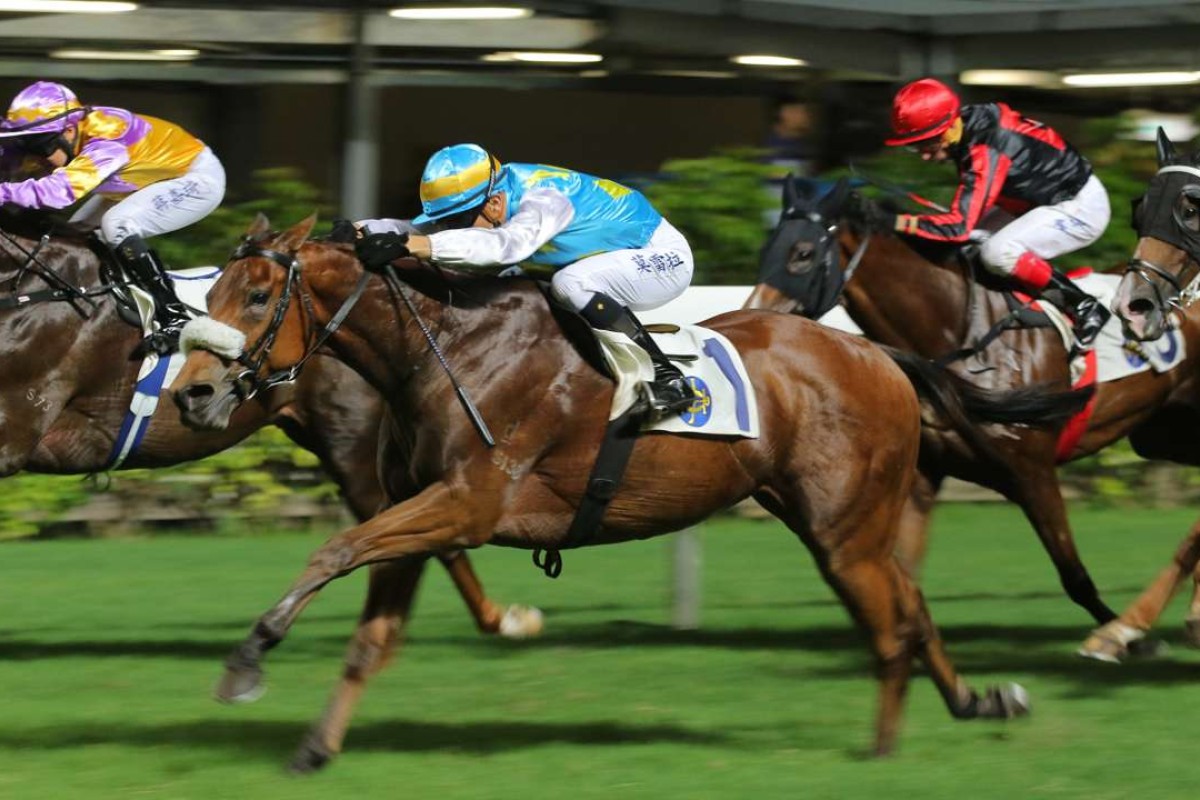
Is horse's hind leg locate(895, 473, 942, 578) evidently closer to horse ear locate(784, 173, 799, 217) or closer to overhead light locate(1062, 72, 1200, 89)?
horse ear locate(784, 173, 799, 217)

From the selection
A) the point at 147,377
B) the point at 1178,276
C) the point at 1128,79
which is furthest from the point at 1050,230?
the point at 1128,79

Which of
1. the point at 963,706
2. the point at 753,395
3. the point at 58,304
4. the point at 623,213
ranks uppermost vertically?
the point at 623,213

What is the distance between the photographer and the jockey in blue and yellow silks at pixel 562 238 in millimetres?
5691

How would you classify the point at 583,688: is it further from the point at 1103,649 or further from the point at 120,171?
the point at 120,171

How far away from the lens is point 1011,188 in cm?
782

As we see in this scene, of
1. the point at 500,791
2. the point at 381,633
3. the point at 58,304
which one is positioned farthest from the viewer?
the point at 58,304

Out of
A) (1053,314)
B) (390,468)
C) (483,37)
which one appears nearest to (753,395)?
(390,468)

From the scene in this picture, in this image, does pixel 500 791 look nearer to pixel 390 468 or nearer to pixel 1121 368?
pixel 390 468

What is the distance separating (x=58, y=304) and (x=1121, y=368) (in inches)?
158

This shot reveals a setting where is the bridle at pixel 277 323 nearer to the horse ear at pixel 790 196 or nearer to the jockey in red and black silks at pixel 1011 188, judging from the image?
the horse ear at pixel 790 196

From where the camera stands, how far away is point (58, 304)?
285 inches

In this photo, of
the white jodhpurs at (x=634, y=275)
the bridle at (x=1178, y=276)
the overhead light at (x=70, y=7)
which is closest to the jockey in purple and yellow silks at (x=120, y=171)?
the white jodhpurs at (x=634, y=275)

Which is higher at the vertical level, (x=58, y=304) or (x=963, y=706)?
(x=58, y=304)

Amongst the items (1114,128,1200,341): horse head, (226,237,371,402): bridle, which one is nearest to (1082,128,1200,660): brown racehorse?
(1114,128,1200,341): horse head
